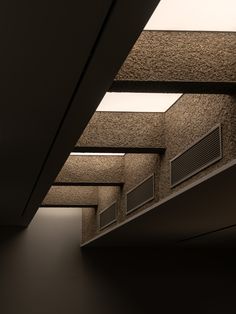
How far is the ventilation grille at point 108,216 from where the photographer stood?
7.81m

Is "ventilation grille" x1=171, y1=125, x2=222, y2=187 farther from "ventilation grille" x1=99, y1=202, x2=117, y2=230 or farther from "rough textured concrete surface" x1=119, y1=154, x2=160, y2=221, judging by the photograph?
"ventilation grille" x1=99, y1=202, x2=117, y2=230

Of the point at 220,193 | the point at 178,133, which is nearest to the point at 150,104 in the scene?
the point at 178,133

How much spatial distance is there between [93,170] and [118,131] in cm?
187

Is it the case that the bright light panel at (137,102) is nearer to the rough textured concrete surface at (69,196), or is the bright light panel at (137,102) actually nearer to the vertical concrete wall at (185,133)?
the vertical concrete wall at (185,133)

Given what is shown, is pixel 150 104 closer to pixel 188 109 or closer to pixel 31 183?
pixel 188 109

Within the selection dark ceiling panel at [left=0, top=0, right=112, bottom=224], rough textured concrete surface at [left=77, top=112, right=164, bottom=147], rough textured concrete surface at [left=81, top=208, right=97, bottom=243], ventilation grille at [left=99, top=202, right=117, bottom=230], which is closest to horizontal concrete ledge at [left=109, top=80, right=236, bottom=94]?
dark ceiling panel at [left=0, top=0, right=112, bottom=224]

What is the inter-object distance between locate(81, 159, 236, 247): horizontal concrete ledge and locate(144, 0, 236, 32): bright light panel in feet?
2.68

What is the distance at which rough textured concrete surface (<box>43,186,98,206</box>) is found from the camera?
9.02 m

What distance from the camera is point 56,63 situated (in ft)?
8.93

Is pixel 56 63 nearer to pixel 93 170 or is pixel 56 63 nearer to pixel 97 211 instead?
pixel 93 170

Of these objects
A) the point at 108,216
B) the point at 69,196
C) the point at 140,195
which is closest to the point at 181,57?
the point at 140,195

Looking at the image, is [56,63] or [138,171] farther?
[138,171]

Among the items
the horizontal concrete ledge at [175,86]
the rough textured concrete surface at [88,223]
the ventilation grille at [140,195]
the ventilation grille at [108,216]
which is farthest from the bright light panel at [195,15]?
the rough textured concrete surface at [88,223]

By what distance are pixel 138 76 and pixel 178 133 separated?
1.48m
